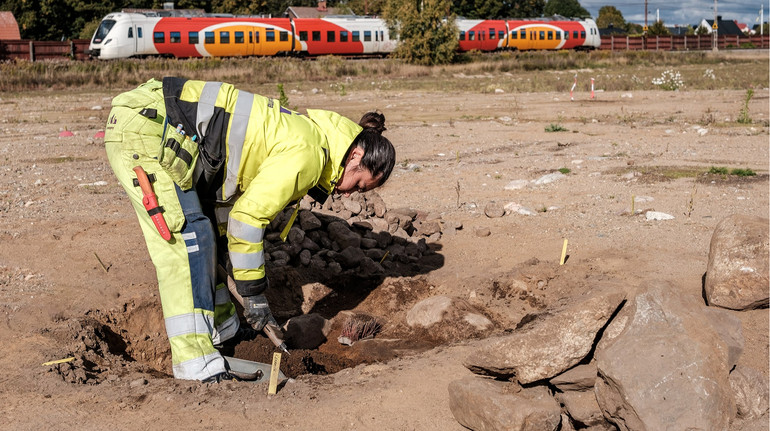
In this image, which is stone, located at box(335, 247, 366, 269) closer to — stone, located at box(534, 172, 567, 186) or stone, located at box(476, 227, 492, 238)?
stone, located at box(476, 227, 492, 238)

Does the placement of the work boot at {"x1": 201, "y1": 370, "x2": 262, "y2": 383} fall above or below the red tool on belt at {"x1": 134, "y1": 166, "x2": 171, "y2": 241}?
below

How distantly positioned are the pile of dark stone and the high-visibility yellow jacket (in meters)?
1.96

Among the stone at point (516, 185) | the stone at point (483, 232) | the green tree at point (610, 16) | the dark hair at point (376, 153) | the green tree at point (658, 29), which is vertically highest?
the green tree at point (610, 16)

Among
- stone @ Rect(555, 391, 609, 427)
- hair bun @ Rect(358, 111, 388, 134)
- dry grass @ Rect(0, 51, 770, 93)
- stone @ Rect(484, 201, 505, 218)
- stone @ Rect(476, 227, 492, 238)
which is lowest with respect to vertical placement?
stone @ Rect(555, 391, 609, 427)

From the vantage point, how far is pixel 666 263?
5598mm

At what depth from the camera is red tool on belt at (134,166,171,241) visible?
3752 mm

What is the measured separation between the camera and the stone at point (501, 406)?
10.5 feet

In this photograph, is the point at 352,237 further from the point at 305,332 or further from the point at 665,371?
the point at 665,371

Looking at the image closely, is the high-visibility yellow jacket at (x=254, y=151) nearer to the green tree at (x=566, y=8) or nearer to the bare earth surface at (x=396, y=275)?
the bare earth surface at (x=396, y=275)

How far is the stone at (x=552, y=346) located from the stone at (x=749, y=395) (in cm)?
→ 63

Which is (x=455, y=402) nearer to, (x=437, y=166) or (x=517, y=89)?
(x=437, y=166)

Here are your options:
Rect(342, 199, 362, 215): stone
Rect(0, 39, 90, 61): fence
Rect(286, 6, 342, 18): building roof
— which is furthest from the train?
Rect(342, 199, 362, 215): stone

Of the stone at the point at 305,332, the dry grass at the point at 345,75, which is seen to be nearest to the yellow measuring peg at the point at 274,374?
the stone at the point at 305,332

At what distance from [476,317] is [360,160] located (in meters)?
1.62
